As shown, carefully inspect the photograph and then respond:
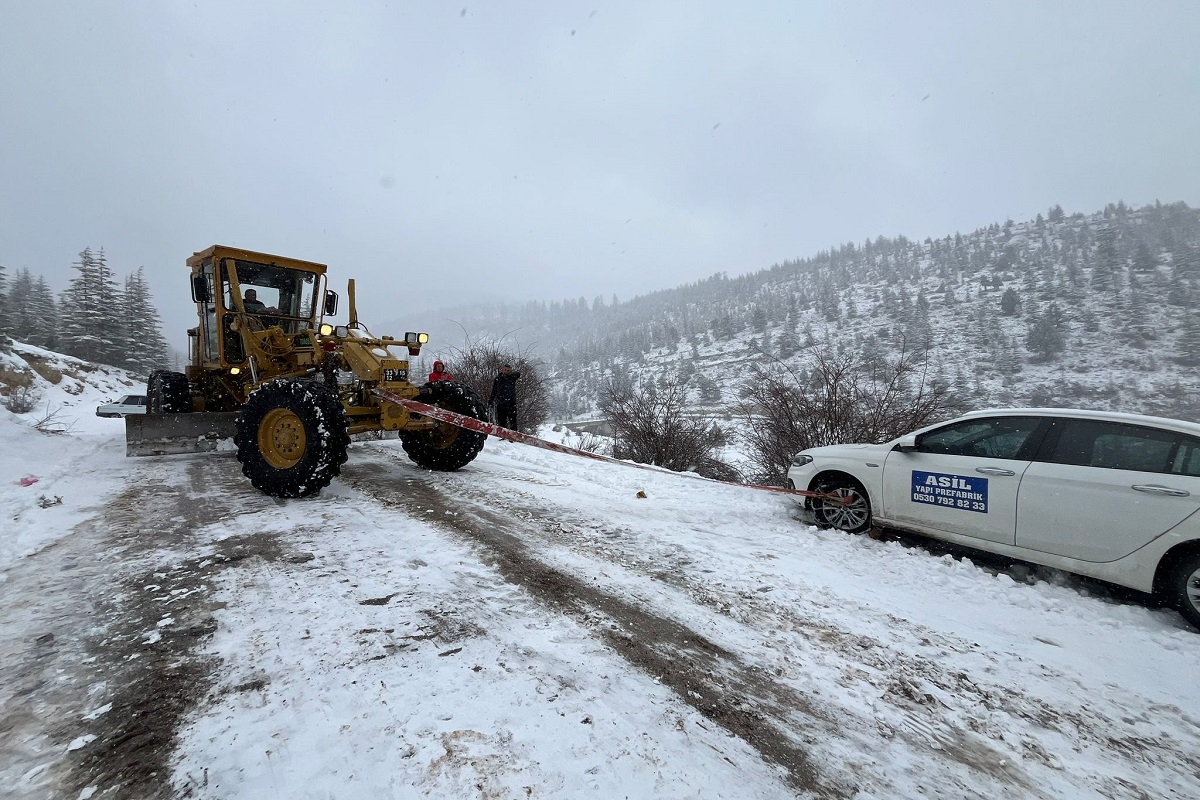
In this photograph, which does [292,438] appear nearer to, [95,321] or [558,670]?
[558,670]

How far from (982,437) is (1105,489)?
93cm

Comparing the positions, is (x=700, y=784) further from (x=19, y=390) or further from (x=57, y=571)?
(x=19, y=390)

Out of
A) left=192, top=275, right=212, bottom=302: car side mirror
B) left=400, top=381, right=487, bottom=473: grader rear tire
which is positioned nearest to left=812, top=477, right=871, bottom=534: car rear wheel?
left=400, top=381, right=487, bottom=473: grader rear tire

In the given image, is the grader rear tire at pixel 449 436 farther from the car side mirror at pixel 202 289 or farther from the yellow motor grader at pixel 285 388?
the car side mirror at pixel 202 289

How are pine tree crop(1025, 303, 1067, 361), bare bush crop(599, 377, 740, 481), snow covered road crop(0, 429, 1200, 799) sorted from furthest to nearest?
pine tree crop(1025, 303, 1067, 361) < bare bush crop(599, 377, 740, 481) < snow covered road crop(0, 429, 1200, 799)

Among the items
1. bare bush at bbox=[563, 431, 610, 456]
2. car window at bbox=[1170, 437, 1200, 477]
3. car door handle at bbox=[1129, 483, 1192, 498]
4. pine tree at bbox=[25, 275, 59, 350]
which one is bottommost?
bare bush at bbox=[563, 431, 610, 456]

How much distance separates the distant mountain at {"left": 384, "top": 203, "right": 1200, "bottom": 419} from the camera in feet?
169

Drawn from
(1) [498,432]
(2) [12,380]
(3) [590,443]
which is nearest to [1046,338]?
(3) [590,443]

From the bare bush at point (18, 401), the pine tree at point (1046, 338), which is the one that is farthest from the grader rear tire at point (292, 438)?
the pine tree at point (1046, 338)

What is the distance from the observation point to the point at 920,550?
Result: 14.9ft

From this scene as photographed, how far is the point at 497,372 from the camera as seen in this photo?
15.0 metres

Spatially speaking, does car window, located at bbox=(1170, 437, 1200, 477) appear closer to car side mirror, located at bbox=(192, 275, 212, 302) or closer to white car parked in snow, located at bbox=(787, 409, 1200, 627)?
white car parked in snow, located at bbox=(787, 409, 1200, 627)

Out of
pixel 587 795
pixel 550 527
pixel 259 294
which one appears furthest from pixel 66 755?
pixel 259 294

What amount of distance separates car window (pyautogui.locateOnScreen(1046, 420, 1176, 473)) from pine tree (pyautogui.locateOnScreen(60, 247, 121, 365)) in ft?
185
